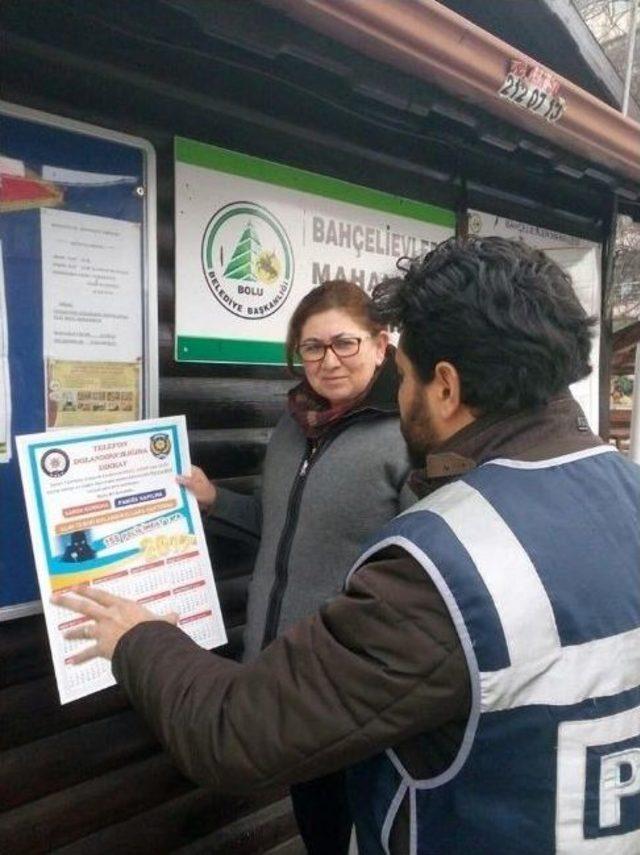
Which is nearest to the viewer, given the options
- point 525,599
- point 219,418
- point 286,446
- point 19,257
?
point 525,599

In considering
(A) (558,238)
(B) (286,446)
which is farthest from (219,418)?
(A) (558,238)

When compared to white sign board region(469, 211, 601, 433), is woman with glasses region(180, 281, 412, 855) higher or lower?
lower

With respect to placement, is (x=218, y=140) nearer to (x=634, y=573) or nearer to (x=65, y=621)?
(x=65, y=621)

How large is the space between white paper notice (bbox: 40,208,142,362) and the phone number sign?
1247 millimetres

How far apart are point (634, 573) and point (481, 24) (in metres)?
3.15

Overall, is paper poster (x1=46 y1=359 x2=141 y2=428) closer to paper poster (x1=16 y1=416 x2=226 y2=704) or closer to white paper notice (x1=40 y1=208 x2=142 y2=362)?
white paper notice (x1=40 y1=208 x2=142 y2=362)

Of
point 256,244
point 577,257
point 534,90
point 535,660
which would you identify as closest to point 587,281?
point 577,257

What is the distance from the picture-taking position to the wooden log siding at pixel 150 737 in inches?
80.0

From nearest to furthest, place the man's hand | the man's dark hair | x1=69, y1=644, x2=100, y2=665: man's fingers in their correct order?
the man's dark hair → the man's hand → x1=69, y1=644, x2=100, y2=665: man's fingers

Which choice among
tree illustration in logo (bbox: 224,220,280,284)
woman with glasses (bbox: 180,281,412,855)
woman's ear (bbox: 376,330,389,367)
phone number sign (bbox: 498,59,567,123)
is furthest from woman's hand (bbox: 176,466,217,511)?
phone number sign (bbox: 498,59,567,123)

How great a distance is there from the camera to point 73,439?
5.56 feet

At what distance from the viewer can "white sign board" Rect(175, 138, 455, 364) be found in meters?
2.31

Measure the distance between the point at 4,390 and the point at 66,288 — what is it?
0.33m

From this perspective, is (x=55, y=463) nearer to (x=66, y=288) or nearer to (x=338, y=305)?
(x=66, y=288)
